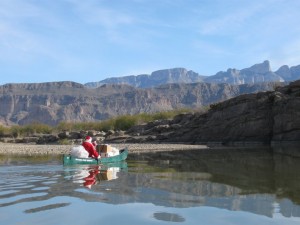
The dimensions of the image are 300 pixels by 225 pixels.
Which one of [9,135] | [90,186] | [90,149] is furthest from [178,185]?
[9,135]

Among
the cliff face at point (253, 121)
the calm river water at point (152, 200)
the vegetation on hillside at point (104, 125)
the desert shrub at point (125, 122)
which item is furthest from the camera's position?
the vegetation on hillside at point (104, 125)

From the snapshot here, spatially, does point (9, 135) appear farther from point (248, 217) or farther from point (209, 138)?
point (248, 217)

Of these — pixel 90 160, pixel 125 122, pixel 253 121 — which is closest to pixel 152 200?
pixel 90 160

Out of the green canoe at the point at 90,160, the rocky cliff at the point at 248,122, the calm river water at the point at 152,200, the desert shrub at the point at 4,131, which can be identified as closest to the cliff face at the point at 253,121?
the rocky cliff at the point at 248,122

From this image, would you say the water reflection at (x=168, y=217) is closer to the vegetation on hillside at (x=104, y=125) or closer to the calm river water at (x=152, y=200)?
the calm river water at (x=152, y=200)

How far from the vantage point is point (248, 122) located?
60.2m

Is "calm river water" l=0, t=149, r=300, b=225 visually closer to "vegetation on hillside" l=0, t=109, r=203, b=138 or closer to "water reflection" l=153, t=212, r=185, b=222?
"water reflection" l=153, t=212, r=185, b=222

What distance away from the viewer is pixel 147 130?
71.6 meters

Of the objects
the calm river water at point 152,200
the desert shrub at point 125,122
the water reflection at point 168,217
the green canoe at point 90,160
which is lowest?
the water reflection at point 168,217

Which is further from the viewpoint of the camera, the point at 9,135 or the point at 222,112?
the point at 9,135

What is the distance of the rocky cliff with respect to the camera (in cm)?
5669

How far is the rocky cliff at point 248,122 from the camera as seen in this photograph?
56688 mm

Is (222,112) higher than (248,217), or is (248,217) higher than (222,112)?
(222,112)

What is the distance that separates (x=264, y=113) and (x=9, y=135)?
221 ft
